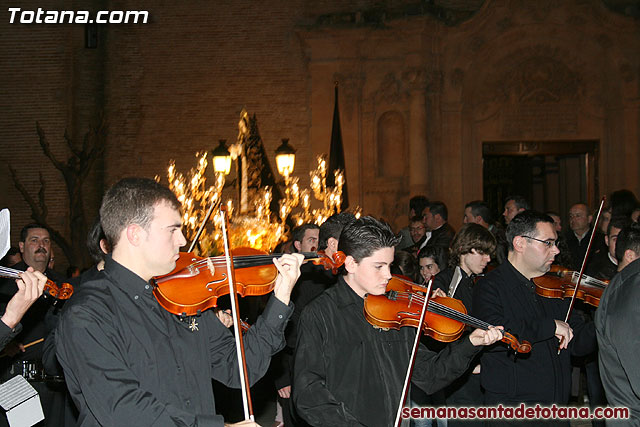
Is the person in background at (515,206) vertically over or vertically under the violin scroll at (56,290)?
over

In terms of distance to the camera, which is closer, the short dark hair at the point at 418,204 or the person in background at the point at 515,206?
the person in background at the point at 515,206

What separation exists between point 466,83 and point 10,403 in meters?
12.8

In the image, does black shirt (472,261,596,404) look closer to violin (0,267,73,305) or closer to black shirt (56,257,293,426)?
black shirt (56,257,293,426)

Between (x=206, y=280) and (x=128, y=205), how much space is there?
0.71 meters

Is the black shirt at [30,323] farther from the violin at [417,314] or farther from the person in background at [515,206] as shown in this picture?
the person in background at [515,206]

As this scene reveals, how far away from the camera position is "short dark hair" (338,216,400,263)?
3.82 metres

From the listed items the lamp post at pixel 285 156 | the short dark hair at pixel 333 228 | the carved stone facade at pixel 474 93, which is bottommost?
the short dark hair at pixel 333 228

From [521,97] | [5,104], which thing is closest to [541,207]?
[521,97]

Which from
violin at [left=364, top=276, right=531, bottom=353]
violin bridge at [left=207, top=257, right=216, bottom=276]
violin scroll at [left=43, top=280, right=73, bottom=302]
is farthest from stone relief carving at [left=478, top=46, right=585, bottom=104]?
violin bridge at [left=207, top=257, right=216, bottom=276]

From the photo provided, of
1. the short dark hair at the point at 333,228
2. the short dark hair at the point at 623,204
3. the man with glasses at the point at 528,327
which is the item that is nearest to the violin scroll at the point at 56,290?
the short dark hair at the point at 333,228

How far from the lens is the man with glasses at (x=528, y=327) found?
15.3ft

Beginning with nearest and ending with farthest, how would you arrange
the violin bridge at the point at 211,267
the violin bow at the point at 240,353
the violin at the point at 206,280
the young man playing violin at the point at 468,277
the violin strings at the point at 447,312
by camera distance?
the violin bow at the point at 240,353 < the violin at the point at 206,280 < the violin bridge at the point at 211,267 < the violin strings at the point at 447,312 < the young man playing violin at the point at 468,277

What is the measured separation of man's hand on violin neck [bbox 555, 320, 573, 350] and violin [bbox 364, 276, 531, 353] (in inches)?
13.6

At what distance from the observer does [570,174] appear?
16250 mm
